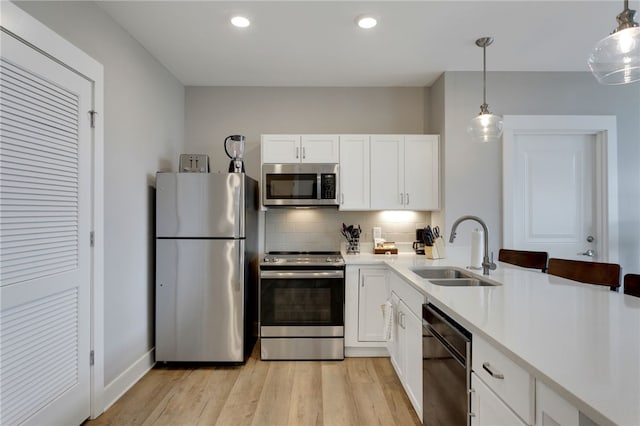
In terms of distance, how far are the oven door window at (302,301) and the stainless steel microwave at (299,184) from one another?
748 mm

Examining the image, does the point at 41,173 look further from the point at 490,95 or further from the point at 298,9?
the point at 490,95

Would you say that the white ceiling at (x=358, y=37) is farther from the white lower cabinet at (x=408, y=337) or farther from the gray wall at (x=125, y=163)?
the white lower cabinet at (x=408, y=337)

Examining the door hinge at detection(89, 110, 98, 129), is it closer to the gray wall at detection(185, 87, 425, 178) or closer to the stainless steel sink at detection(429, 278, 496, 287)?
the gray wall at detection(185, 87, 425, 178)

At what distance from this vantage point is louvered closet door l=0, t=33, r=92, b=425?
1508 mm

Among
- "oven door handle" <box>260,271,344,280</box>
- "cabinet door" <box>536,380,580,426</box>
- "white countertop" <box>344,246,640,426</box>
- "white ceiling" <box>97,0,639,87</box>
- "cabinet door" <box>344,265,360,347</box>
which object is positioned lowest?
"cabinet door" <box>344,265,360,347</box>

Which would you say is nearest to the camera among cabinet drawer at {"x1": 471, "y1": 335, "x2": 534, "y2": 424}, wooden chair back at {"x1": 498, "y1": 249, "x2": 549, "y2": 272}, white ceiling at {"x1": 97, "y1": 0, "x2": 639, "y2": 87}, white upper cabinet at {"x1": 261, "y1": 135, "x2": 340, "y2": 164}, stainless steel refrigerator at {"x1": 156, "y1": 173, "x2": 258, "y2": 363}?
cabinet drawer at {"x1": 471, "y1": 335, "x2": 534, "y2": 424}

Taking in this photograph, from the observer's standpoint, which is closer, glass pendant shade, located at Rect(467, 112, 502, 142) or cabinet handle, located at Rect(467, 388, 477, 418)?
cabinet handle, located at Rect(467, 388, 477, 418)

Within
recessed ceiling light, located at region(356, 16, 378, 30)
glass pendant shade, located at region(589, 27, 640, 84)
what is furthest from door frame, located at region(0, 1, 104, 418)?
glass pendant shade, located at region(589, 27, 640, 84)

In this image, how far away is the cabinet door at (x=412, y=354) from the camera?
1852 millimetres

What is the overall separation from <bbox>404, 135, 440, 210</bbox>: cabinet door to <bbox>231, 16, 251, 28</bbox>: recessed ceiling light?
177 cm

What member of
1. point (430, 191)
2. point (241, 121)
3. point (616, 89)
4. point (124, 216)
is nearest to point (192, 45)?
point (241, 121)

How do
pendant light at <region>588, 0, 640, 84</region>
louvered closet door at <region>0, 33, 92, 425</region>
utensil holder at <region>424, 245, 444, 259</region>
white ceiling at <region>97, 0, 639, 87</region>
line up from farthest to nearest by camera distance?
utensil holder at <region>424, 245, 444, 259</region> < white ceiling at <region>97, 0, 639, 87</region> < louvered closet door at <region>0, 33, 92, 425</region> < pendant light at <region>588, 0, 640, 84</region>

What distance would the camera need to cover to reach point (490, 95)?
311 centimetres

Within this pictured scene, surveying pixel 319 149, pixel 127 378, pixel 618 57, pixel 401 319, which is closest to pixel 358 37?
Answer: pixel 319 149
